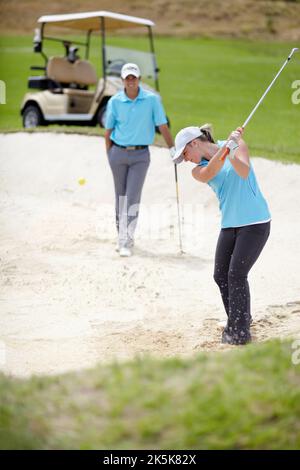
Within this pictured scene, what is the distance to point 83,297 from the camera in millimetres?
8234

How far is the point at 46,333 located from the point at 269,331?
1.92m

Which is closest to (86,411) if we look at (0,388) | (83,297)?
(0,388)

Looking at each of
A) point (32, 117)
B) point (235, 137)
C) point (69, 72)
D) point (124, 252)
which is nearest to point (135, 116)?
point (124, 252)

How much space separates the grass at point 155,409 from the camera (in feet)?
11.4

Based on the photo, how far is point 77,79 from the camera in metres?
18.2

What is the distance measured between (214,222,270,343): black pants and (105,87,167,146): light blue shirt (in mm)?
3467

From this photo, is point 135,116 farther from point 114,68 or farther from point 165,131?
point 114,68

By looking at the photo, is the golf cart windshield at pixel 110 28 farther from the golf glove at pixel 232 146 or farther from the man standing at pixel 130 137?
the golf glove at pixel 232 146

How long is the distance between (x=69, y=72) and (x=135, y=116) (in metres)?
8.97

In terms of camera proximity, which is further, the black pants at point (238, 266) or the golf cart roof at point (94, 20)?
the golf cart roof at point (94, 20)

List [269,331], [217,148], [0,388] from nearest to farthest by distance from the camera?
1. [0,388]
2. [217,148]
3. [269,331]

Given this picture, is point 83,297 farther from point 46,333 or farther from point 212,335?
point 212,335

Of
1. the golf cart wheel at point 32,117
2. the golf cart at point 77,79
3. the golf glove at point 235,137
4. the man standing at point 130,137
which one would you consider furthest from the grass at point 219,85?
the golf glove at point 235,137

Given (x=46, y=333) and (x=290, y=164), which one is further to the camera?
(x=290, y=164)
